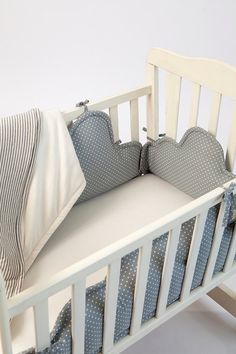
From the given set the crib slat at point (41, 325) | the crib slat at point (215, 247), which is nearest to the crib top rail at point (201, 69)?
the crib slat at point (215, 247)

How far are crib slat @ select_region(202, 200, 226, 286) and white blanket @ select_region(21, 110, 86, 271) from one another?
1.20ft

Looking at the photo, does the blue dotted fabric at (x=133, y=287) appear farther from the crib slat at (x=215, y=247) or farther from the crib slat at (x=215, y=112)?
the crib slat at (x=215, y=112)

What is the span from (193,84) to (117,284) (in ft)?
2.02

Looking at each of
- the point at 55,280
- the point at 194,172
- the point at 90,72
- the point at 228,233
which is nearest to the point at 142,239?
the point at 55,280

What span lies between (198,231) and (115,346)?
1.00ft

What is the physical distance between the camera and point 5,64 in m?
2.36

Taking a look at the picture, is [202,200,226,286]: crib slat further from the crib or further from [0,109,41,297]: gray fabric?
[0,109,41,297]: gray fabric

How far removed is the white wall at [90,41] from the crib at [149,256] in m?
0.93

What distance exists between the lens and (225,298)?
1488 millimetres

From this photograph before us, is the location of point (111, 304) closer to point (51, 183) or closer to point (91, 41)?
point (51, 183)

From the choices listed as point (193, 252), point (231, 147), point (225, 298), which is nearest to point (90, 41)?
point (231, 147)

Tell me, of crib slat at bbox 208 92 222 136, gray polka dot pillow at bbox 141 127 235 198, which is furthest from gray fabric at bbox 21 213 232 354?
crib slat at bbox 208 92 222 136

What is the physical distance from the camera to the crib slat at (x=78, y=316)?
0.90 meters

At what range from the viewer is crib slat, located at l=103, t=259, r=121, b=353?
0.94 metres
